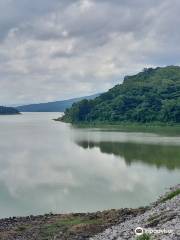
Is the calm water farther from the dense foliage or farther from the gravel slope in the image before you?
the dense foliage

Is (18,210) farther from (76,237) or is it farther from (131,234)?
(131,234)

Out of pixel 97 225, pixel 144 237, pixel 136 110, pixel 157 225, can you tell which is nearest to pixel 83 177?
pixel 97 225

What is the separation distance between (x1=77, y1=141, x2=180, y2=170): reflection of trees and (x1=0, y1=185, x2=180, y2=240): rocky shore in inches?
1133

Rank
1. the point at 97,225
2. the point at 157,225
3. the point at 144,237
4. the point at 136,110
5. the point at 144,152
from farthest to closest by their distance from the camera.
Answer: the point at 136,110
the point at 144,152
the point at 97,225
the point at 157,225
the point at 144,237

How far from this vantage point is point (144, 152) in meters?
75.9

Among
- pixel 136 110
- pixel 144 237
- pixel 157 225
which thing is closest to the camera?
pixel 144 237

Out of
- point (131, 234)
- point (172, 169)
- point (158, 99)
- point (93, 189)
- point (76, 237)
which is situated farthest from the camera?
point (158, 99)

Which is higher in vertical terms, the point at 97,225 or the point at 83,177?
the point at 97,225

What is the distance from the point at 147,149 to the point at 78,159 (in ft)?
51.8

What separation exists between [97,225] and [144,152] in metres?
48.6

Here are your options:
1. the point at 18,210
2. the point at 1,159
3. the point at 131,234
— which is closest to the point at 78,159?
the point at 1,159

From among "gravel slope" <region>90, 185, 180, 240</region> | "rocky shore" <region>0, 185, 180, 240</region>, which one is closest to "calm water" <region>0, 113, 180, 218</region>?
"rocky shore" <region>0, 185, 180, 240</region>

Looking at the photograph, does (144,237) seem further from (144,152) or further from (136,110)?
(136,110)

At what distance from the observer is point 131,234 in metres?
21.1
